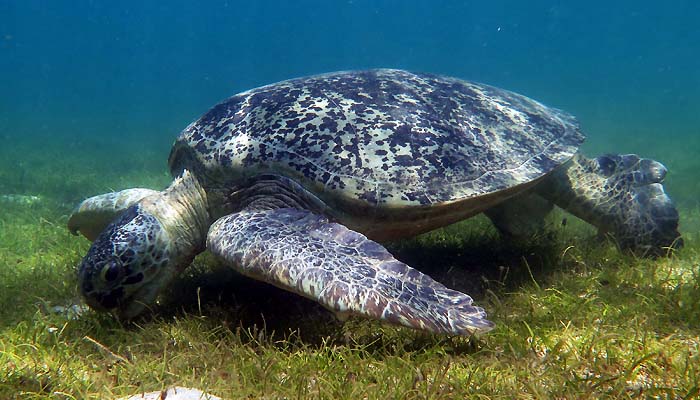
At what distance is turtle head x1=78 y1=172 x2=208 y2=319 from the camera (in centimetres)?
310

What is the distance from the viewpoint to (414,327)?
231 centimetres

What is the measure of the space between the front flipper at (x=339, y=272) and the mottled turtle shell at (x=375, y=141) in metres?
0.47

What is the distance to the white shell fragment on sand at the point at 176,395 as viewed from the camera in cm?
197

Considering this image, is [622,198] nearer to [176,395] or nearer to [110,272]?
[176,395]

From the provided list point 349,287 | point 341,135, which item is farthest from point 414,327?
point 341,135

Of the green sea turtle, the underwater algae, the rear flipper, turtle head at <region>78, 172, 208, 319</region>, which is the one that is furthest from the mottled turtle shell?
the underwater algae

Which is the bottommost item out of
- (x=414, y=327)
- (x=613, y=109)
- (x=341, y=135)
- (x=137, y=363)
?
(x=137, y=363)

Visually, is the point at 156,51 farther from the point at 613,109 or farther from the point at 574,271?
the point at 574,271

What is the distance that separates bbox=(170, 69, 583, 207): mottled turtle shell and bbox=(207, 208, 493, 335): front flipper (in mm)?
471

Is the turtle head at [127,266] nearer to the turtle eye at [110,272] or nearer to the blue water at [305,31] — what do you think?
the turtle eye at [110,272]

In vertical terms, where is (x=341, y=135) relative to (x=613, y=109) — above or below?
below

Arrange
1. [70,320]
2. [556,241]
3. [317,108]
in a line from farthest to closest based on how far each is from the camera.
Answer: [556,241] < [317,108] < [70,320]

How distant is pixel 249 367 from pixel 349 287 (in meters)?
0.66

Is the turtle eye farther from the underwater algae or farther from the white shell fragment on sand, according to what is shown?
the white shell fragment on sand
